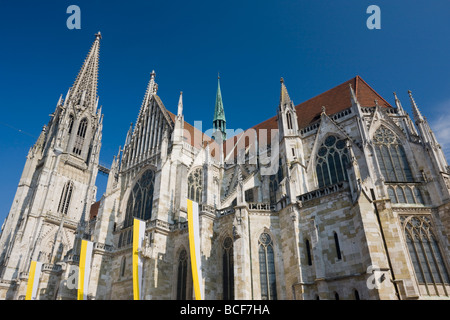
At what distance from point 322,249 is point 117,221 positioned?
55.1ft

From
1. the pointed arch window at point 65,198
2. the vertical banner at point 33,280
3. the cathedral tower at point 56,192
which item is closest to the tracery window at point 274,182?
the cathedral tower at point 56,192

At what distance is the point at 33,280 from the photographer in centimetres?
2455

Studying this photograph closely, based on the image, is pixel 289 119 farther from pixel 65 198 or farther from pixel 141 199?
pixel 65 198

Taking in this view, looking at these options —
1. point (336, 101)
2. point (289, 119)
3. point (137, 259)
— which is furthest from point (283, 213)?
point (336, 101)

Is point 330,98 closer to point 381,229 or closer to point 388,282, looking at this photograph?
point 381,229

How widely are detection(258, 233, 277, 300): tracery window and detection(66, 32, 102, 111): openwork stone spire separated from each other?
3696 centimetres

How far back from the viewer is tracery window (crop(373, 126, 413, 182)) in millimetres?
17844

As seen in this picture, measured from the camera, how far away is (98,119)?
1812 inches

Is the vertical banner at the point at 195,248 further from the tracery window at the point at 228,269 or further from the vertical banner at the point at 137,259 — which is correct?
the vertical banner at the point at 137,259

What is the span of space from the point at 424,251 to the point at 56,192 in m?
35.2

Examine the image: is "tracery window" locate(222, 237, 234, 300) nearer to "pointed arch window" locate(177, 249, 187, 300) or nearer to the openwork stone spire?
"pointed arch window" locate(177, 249, 187, 300)

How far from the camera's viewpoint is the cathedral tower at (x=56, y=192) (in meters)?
29.3

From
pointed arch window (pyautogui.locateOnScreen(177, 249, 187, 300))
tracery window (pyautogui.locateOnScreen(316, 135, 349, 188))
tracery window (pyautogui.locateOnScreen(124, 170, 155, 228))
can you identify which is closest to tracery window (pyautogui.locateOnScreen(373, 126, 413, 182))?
tracery window (pyautogui.locateOnScreen(316, 135, 349, 188))
